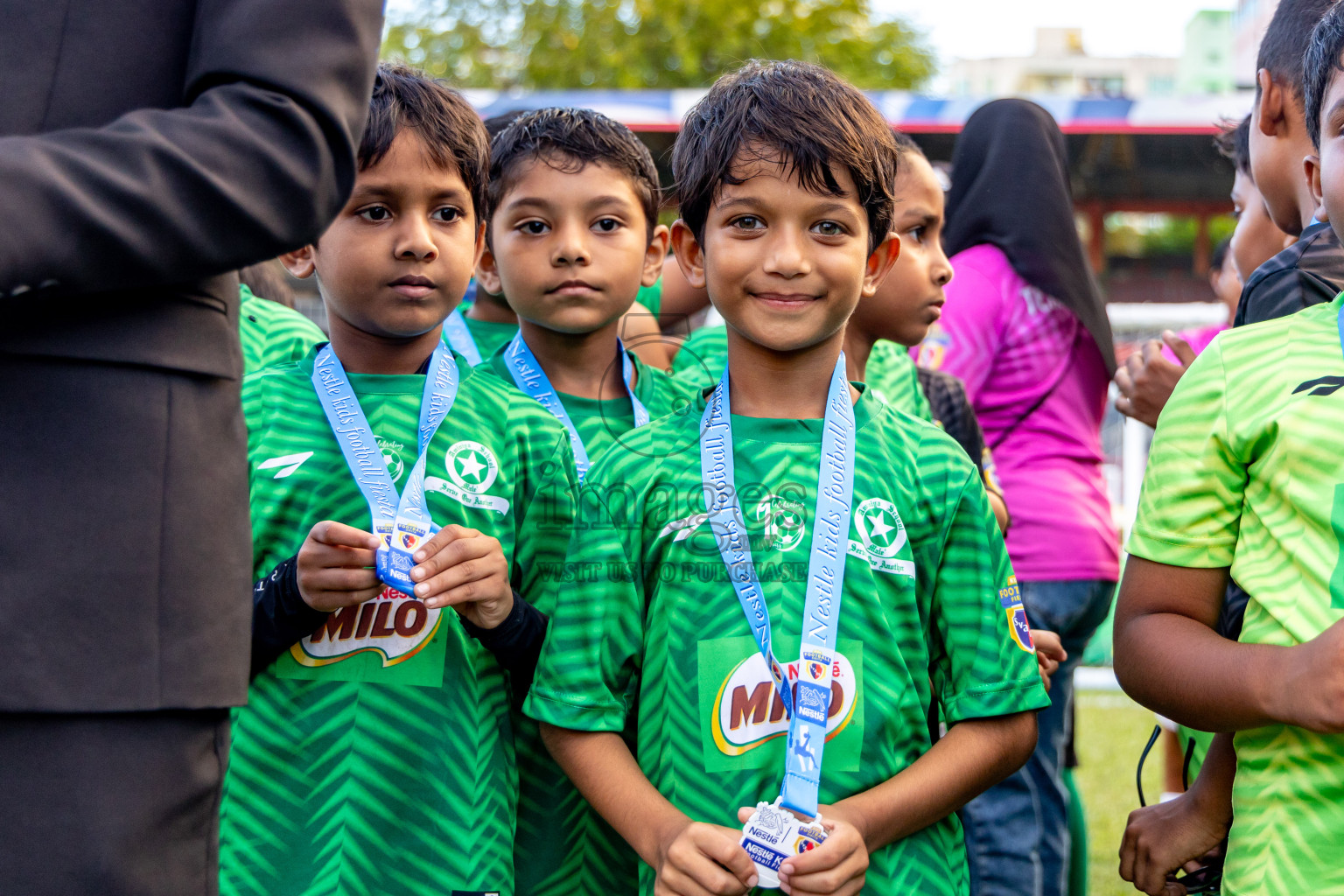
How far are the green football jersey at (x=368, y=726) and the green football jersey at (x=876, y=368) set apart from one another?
0.95m

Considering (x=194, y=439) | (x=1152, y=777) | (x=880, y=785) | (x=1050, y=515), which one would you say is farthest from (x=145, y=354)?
(x=1152, y=777)

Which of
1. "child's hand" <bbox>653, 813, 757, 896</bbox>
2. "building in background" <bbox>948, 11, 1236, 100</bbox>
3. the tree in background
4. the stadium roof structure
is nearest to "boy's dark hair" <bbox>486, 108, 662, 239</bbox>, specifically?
"child's hand" <bbox>653, 813, 757, 896</bbox>

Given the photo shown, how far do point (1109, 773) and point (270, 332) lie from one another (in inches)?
197

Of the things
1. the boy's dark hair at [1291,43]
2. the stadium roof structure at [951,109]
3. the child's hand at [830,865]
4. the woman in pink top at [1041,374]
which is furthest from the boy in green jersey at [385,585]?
the stadium roof structure at [951,109]

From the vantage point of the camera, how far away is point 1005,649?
2012 millimetres

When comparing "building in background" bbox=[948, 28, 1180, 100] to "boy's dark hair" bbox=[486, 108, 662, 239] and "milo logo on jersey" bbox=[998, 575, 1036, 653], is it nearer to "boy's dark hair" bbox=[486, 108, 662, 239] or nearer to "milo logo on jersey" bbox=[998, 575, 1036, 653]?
"boy's dark hair" bbox=[486, 108, 662, 239]

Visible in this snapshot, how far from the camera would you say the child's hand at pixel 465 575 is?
1955 mm

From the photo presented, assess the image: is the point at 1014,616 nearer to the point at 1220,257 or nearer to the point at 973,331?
the point at 973,331

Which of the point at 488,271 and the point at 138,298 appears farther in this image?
the point at 488,271

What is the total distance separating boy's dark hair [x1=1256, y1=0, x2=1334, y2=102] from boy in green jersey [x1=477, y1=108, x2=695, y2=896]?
147cm

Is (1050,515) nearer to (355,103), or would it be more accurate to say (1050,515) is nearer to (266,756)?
(266,756)

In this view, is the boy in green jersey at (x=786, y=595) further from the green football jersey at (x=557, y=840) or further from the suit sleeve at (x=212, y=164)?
the suit sleeve at (x=212, y=164)

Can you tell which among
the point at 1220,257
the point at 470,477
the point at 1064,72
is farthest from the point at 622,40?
the point at 1064,72

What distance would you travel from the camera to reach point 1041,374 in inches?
148
